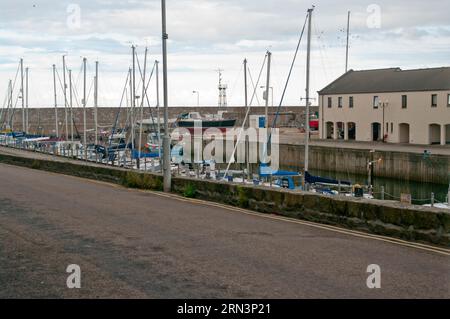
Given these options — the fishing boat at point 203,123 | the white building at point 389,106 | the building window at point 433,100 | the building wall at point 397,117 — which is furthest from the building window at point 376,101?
the fishing boat at point 203,123

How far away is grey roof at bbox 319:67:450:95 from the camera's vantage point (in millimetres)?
57938

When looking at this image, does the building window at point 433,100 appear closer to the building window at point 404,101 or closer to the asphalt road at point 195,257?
the building window at point 404,101

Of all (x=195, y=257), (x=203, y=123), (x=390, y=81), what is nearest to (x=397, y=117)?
(x=390, y=81)

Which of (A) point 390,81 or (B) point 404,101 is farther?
(A) point 390,81

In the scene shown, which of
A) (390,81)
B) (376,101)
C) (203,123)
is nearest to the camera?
(376,101)

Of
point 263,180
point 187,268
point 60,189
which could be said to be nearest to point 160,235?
point 187,268

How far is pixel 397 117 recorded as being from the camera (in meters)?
60.2

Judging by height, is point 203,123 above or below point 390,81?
below

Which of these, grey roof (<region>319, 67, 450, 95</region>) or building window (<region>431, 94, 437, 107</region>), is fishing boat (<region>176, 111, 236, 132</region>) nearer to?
grey roof (<region>319, 67, 450, 95</region>)

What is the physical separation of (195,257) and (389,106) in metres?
53.0

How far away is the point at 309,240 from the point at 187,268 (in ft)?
10.4

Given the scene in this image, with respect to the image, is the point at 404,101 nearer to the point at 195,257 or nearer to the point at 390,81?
the point at 390,81

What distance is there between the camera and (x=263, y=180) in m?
36.9

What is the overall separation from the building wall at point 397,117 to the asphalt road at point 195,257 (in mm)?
43952
